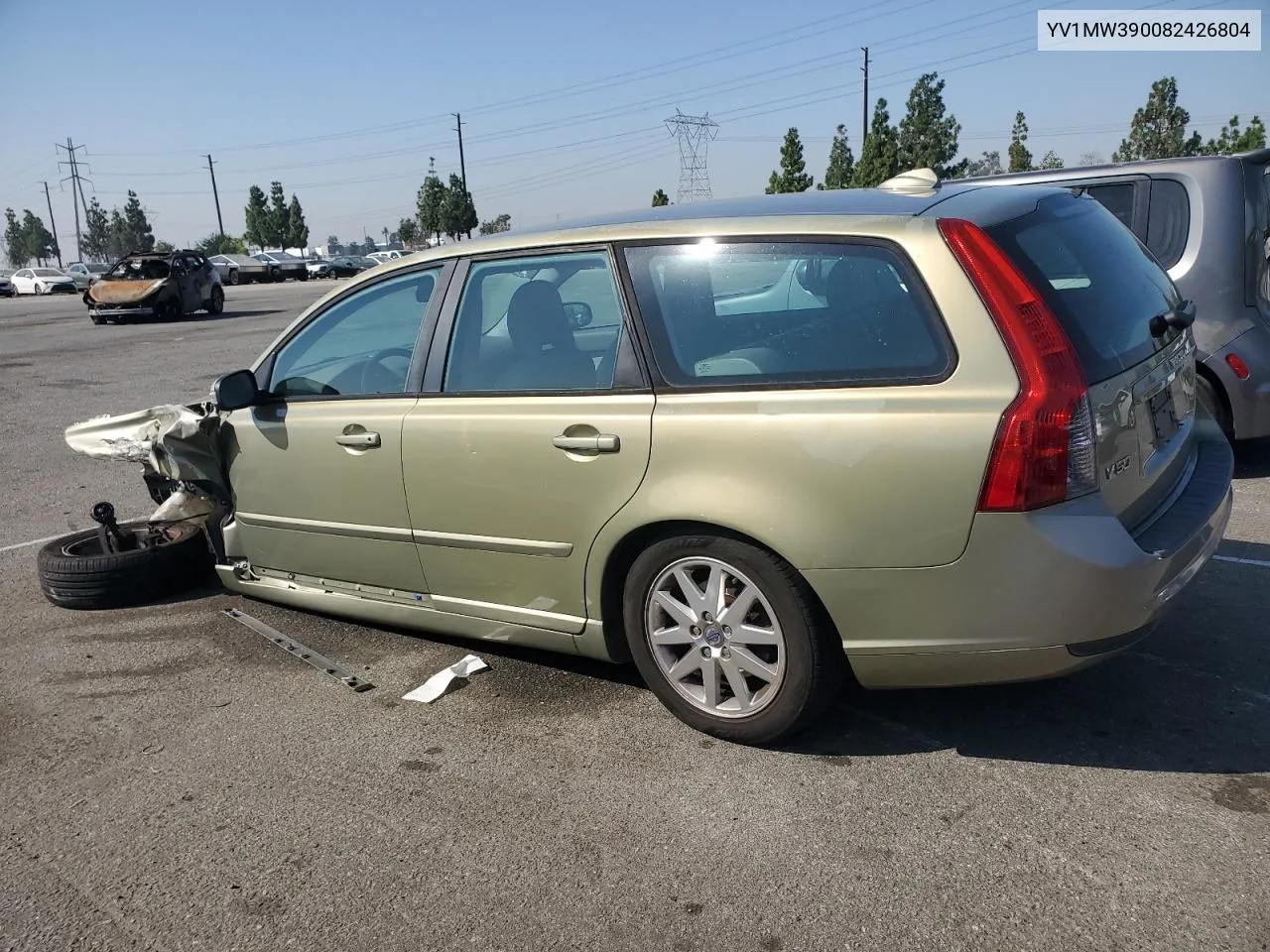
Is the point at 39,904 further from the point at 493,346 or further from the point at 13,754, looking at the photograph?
the point at 493,346

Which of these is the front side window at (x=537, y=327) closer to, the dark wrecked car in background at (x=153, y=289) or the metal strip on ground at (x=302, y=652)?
the metal strip on ground at (x=302, y=652)

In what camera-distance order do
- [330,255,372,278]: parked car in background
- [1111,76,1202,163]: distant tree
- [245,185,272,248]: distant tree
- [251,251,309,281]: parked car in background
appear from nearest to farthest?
1. [1111,76,1202,163]: distant tree
2. [251,251,309,281]: parked car in background
3. [330,255,372,278]: parked car in background
4. [245,185,272,248]: distant tree

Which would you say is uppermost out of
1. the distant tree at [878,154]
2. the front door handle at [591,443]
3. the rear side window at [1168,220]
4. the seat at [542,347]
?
the distant tree at [878,154]

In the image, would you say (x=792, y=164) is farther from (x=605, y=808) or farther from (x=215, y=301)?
(x=605, y=808)

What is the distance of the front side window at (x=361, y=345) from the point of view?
422 centimetres

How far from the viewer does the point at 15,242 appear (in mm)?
A: 115625

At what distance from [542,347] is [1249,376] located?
14.5 feet

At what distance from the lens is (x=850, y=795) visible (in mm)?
3133

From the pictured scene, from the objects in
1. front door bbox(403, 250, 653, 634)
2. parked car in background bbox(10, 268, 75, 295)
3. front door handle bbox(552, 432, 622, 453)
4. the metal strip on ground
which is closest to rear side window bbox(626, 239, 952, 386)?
front door bbox(403, 250, 653, 634)

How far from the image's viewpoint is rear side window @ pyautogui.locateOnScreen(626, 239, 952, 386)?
307cm

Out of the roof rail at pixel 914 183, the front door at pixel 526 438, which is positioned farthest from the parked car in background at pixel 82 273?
the roof rail at pixel 914 183

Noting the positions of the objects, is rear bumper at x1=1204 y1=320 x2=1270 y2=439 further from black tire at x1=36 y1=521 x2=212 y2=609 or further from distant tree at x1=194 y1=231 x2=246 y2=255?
distant tree at x1=194 y1=231 x2=246 y2=255

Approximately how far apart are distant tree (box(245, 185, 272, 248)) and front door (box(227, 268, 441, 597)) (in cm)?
9525

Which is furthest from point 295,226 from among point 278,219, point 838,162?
point 838,162
